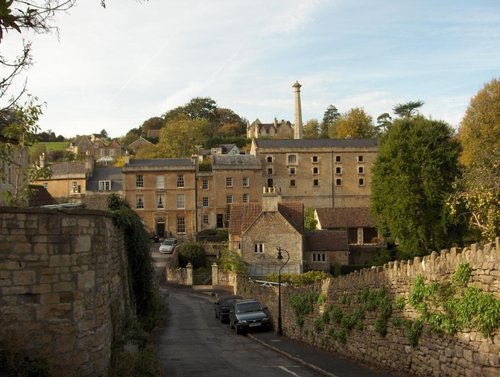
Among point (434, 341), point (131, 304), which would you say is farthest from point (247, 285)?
point (434, 341)

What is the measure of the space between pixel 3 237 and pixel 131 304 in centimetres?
824

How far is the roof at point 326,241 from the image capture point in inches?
2146

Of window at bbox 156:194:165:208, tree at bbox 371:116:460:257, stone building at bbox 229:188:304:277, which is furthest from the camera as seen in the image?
window at bbox 156:194:165:208

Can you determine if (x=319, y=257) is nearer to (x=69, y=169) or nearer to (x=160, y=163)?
(x=160, y=163)

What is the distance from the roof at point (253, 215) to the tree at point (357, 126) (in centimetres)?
4589

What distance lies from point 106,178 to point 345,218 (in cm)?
3063

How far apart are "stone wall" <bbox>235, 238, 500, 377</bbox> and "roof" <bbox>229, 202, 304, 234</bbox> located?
3213 centimetres

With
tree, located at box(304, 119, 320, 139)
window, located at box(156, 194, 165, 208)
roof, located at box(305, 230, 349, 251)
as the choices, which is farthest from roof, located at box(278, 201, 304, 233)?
tree, located at box(304, 119, 320, 139)

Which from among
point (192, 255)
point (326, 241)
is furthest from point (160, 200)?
point (326, 241)

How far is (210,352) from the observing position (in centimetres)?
2142

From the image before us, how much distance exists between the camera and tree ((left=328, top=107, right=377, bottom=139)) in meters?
99.3

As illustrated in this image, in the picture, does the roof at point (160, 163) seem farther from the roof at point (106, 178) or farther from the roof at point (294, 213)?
the roof at point (294, 213)

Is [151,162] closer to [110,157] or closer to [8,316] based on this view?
[110,157]

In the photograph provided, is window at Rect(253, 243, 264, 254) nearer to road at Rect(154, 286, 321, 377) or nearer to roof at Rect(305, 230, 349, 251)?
roof at Rect(305, 230, 349, 251)
